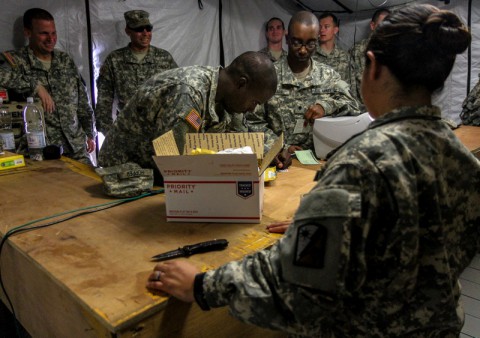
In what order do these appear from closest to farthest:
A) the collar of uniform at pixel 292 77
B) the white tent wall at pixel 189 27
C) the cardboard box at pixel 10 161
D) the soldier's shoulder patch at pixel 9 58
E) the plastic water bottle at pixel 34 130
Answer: the cardboard box at pixel 10 161 → the plastic water bottle at pixel 34 130 → the collar of uniform at pixel 292 77 → the soldier's shoulder patch at pixel 9 58 → the white tent wall at pixel 189 27

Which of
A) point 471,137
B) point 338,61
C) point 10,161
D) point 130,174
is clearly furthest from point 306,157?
point 338,61

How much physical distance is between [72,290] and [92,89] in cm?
300

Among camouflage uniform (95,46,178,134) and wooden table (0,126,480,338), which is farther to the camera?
camouflage uniform (95,46,178,134)

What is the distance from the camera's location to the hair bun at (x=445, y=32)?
674 millimetres

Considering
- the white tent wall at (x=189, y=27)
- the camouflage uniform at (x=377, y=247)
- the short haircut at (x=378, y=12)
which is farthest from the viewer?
the short haircut at (x=378, y=12)

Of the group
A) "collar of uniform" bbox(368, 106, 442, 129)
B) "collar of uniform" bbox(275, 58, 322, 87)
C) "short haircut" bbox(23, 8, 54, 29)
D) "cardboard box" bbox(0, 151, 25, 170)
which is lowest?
"cardboard box" bbox(0, 151, 25, 170)

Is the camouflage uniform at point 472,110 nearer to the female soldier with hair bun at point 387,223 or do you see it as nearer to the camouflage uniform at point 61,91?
the female soldier with hair bun at point 387,223

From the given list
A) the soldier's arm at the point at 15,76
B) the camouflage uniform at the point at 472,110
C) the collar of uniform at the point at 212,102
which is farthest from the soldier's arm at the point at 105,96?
the camouflage uniform at the point at 472,110

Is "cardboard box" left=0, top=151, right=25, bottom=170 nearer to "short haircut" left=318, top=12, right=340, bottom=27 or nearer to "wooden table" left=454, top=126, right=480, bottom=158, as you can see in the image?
"wooden table" left=454, top=126, right=480, bottom=158

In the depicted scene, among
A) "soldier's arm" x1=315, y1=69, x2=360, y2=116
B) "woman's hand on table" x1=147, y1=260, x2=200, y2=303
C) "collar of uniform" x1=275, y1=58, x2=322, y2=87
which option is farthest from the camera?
"collar of uniform" x1=275, y1=58, x2=322, y2=87

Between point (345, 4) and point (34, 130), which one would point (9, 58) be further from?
point (345, 4)

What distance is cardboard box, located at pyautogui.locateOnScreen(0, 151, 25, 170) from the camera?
1.96m

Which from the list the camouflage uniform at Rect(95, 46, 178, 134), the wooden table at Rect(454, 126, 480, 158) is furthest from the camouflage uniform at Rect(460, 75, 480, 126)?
the camouflage uniform at Rect(95, 46, 178, 134)

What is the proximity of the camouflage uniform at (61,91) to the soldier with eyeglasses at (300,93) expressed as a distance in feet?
5.17
